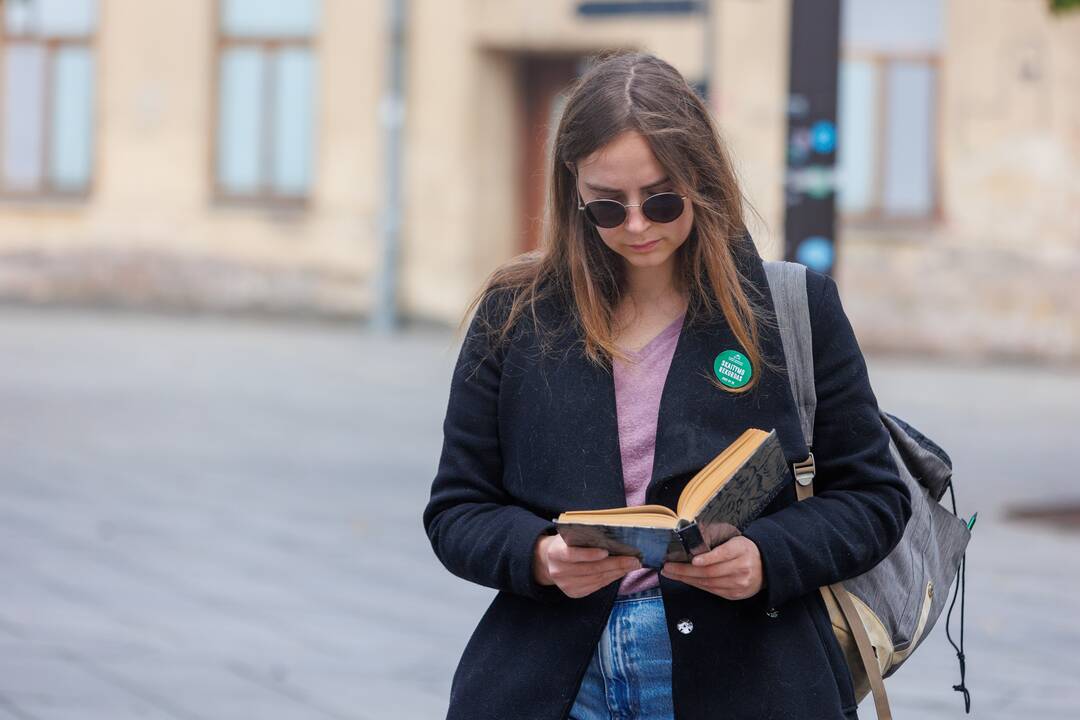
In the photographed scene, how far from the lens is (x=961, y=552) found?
273cm

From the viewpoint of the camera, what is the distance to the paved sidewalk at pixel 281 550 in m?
5.14

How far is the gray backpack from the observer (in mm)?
2447

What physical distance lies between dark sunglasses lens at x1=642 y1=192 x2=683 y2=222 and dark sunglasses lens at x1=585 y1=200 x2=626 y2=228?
3 cm

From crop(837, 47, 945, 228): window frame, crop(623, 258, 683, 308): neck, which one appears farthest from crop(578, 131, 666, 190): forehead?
crop(837, 47, 945, 228): window frame

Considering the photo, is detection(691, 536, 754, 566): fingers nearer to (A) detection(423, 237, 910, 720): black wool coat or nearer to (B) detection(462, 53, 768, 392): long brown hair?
(A) detection(423, 237, 910, 720): black wool coat

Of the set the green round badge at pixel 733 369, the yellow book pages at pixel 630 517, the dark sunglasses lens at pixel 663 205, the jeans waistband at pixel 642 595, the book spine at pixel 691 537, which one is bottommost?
the jeans waistband at pixel 642 595

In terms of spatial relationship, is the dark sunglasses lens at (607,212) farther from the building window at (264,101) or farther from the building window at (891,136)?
the building window at (264,101)

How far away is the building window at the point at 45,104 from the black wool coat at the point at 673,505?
17.7 meters

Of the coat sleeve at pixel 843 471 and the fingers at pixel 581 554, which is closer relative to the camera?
the fingers at pixel 581 554

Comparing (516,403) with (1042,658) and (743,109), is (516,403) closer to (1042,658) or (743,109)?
(1042,658)

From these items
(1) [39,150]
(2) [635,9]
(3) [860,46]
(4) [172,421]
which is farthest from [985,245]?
(1) [39,150]

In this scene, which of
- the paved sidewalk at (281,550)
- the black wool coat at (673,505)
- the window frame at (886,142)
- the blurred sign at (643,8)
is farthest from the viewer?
the window frame at (886,142)

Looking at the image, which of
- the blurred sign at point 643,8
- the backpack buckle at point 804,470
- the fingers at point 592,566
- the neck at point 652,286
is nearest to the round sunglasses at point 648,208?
the neck at point 652,286

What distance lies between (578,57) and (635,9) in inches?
258
